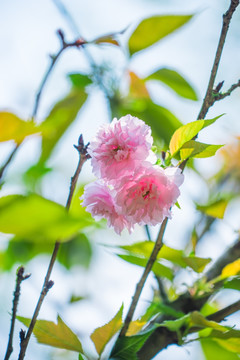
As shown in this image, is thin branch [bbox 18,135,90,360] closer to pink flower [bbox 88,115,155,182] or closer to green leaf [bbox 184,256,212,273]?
pink flower [bbox 88,115,155,182]

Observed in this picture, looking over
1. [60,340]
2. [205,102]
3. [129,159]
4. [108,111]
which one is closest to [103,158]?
[129,159]

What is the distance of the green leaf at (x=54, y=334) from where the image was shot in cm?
55

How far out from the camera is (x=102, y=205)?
59 cm

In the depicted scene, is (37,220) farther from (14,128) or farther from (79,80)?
(79,80)

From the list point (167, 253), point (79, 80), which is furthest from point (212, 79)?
point (79, 80)

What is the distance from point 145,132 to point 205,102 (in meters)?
0.09

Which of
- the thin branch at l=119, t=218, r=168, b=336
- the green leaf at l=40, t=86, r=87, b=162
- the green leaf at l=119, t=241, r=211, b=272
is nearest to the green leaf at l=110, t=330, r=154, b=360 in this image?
the thin branch at l=119, t=218, r=168, b=336

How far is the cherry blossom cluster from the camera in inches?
20.4

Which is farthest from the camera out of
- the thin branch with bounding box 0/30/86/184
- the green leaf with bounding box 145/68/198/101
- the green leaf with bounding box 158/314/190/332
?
the green leaf with bounding box 145/68/198/101

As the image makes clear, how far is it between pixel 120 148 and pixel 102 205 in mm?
104

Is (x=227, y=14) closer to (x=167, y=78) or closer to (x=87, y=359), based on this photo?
(x=167, y=78)

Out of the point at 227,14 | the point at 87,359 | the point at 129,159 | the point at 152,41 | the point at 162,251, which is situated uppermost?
the point at 152,41

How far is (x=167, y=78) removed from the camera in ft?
2.92

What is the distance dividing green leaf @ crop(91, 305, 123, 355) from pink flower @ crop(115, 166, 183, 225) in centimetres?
13
